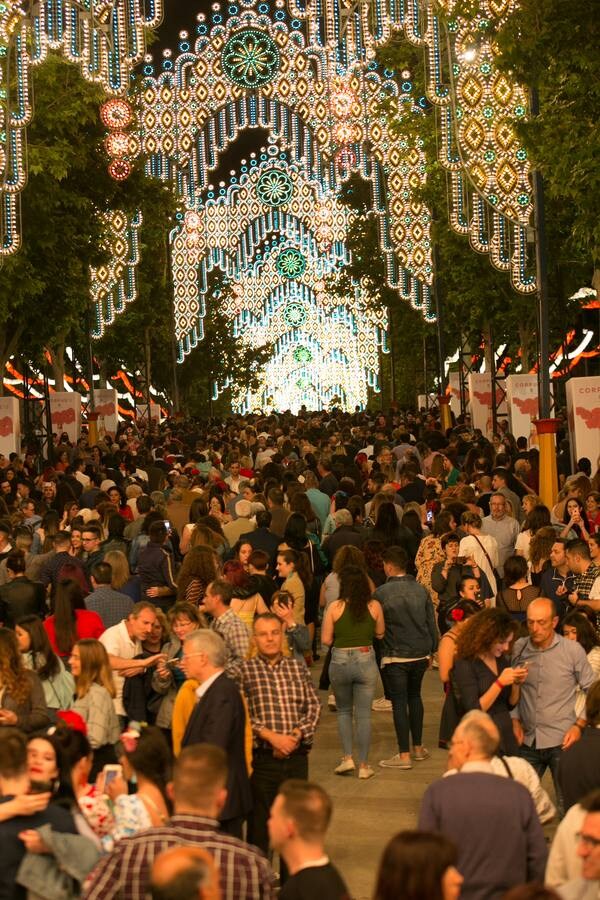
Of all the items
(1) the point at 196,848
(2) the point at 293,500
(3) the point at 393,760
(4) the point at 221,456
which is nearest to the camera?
(1) the point at 196,848

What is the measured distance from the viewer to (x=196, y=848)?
230 inches

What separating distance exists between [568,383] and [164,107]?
91.8 ft

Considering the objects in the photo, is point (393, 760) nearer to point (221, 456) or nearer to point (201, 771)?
point (201, 771)

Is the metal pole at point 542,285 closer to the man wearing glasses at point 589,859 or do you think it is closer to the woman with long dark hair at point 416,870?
the man wearing glasses at point 589,859

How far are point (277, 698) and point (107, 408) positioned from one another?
4060cm

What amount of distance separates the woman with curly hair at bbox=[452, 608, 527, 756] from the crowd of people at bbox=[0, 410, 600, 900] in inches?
0.5

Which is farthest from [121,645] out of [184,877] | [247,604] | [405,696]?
[184,877]

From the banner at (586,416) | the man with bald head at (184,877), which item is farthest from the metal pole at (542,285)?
the man with bald head at (184,877)

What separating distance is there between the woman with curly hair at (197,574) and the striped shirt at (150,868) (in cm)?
708

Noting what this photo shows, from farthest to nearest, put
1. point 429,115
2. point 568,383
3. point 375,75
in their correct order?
1. point 375,75
2. point 429,115
3. point 568,383

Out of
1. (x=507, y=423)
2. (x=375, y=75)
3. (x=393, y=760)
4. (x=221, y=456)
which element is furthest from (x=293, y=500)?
(x=375, y=75)

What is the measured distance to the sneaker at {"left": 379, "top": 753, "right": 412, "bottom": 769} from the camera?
13.4m

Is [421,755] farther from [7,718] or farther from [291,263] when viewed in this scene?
[291,263]

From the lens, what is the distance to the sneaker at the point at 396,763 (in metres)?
13.4
